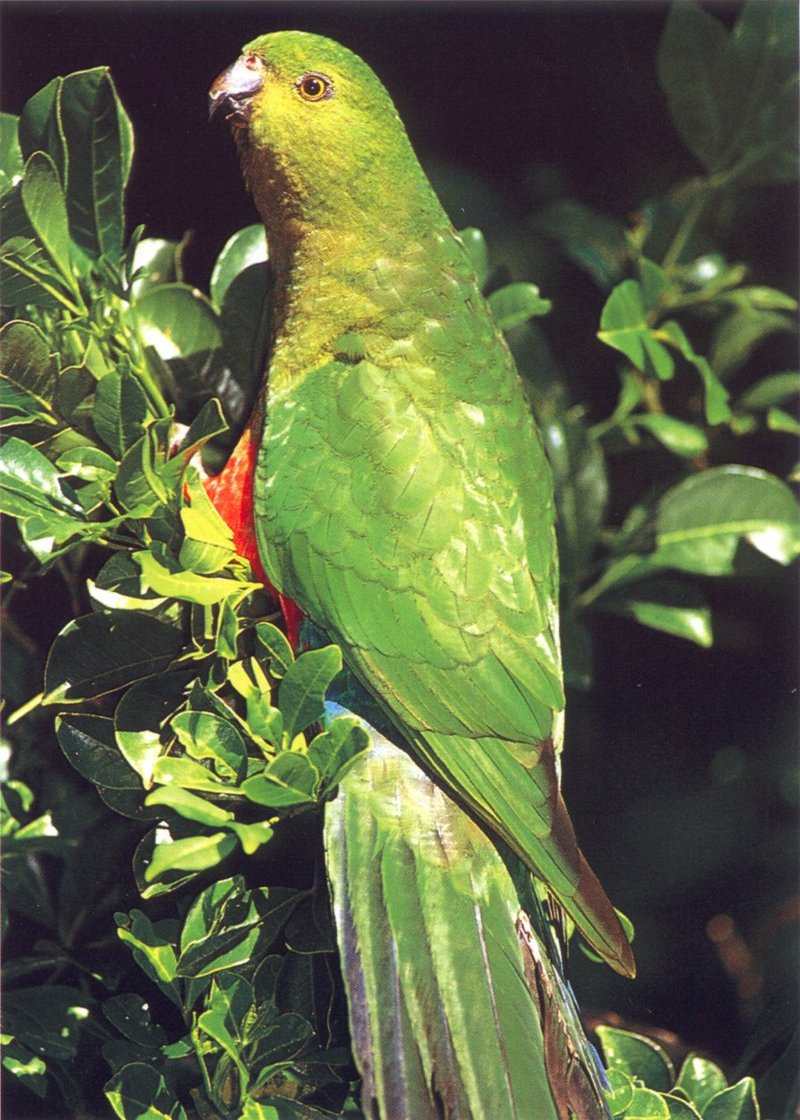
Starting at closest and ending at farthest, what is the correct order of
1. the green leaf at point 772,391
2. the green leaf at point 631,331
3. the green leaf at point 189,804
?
the green leaf at point 189,804 → the green leaf at point 631,331 → the green leaf at point 772,391

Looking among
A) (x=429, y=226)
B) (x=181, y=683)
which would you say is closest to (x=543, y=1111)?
(x=181, y=683)

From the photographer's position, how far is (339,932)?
1112mm

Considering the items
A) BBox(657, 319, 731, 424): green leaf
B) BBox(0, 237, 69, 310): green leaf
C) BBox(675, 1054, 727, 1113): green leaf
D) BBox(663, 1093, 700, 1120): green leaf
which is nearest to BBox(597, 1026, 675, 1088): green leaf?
BBox(675, 1054, 727, 1113): green leaf

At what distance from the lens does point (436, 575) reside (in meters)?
1.24

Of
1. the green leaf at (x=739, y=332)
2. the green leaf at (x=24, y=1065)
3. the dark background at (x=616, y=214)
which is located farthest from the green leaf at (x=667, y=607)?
the green leaf at (x=24, y=1065)

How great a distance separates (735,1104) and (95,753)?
78 centimetres

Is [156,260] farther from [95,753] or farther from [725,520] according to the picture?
[725,520]

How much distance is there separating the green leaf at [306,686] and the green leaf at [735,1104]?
64 centimetres

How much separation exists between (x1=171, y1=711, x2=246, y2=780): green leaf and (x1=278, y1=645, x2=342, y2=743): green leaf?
0.16ft

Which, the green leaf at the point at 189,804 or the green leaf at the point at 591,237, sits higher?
the green leaf at the point at 591,237

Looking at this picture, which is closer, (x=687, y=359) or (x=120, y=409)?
(x=120, y=409)

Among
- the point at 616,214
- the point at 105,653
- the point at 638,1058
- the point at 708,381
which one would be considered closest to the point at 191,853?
the point at 105,653

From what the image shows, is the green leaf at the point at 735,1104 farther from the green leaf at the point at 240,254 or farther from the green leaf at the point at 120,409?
the green leaf at the point at 240,254

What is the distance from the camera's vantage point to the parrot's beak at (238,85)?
1402mm
